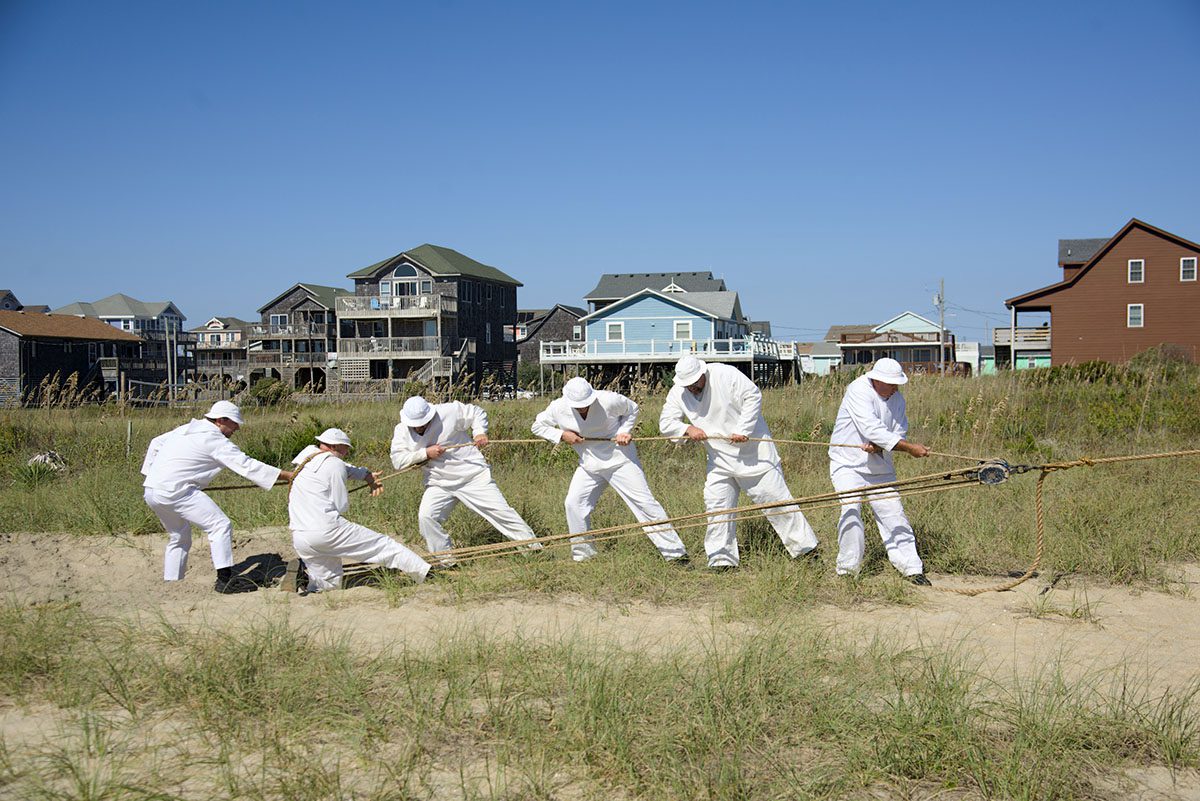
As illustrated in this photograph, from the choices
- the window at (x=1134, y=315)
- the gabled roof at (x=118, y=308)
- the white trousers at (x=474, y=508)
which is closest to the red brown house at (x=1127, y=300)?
the window at (x=1134, y=315)

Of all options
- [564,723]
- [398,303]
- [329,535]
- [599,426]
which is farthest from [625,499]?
[398,303]

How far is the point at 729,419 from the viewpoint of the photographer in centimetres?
780

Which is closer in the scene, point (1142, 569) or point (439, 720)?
point (439, 720)

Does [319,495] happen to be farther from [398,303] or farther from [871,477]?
[398,303]

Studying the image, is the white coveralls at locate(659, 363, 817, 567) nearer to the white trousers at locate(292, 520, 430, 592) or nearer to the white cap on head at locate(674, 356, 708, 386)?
the white cap on head at locate(674, 356, 708, 386)

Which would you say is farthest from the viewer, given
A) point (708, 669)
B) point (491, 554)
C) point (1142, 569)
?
point (491, 554)

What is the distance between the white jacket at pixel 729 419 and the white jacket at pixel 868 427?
597mm

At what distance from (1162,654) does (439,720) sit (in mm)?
4300

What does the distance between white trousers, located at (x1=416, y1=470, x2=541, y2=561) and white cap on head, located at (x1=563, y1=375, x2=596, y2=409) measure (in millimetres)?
1004

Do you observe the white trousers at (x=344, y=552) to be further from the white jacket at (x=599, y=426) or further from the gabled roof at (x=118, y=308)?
the gabled roof at (x=118, y=308)

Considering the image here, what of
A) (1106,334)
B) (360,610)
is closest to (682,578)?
(360,610)

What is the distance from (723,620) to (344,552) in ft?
9.74

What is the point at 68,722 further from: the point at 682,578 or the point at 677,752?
the point at 682,578

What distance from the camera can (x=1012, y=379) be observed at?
15.7 metres
